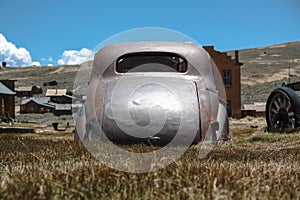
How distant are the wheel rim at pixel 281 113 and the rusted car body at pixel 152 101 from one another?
6593 mm

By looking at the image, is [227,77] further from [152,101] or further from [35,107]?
[35,107]

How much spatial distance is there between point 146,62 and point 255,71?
361 ft

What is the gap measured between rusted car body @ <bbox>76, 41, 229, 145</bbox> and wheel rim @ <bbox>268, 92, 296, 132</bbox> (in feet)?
21.6

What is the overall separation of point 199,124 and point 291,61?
12450 centimetres

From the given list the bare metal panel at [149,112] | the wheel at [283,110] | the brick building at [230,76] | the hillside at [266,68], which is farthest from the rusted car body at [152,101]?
the hillside at [266,68]

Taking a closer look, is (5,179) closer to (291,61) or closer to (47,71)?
(291,61)

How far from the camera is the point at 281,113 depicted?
1567 cm

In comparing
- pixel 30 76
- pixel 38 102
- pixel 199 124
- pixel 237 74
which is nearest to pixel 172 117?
pixel 199 124

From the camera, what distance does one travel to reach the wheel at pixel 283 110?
47.8ft

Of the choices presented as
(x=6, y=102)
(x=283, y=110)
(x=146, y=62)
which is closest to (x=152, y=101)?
(x=146, y=62)

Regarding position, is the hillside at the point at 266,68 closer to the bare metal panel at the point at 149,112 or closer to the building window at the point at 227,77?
the building window at the point at 227,77

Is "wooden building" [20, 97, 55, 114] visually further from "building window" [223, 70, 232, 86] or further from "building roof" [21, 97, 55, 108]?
"building window" [223, 70, 232, 86]

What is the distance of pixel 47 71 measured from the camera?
495ft

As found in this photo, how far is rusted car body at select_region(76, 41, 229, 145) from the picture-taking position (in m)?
7.15
